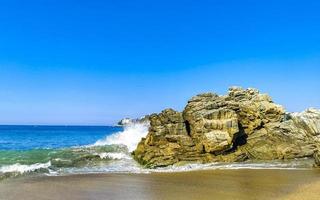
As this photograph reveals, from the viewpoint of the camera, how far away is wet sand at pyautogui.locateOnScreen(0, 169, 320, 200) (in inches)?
736

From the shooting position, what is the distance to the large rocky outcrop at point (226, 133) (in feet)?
106

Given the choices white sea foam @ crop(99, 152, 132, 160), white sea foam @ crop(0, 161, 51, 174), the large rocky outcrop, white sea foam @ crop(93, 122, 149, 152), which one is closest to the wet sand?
white sea foam @ crop(0, 161, 51, 174)

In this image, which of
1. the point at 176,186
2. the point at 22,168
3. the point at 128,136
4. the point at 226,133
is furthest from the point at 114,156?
the point at 128,136

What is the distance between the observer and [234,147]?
3388 cm

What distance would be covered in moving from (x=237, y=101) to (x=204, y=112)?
543 cm

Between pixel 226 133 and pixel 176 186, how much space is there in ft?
39.3

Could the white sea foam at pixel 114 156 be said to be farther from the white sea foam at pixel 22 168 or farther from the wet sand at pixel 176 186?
the wet sand at pixel 176 186

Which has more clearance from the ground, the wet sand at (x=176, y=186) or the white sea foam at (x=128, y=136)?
the white sea foam at (x=128, y=136)

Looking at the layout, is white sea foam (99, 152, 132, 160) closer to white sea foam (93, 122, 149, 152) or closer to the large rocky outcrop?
the large rocky outcrop

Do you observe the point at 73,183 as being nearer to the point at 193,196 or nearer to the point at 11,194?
the point at 11,194

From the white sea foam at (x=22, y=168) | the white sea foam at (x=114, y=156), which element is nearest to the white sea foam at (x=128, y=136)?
the white sea foam at (x=114, y=156)

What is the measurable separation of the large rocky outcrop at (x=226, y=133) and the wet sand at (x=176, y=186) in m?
5.07

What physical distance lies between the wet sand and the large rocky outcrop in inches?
200

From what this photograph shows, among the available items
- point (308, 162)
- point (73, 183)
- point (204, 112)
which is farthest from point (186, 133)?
point (73, 183)
